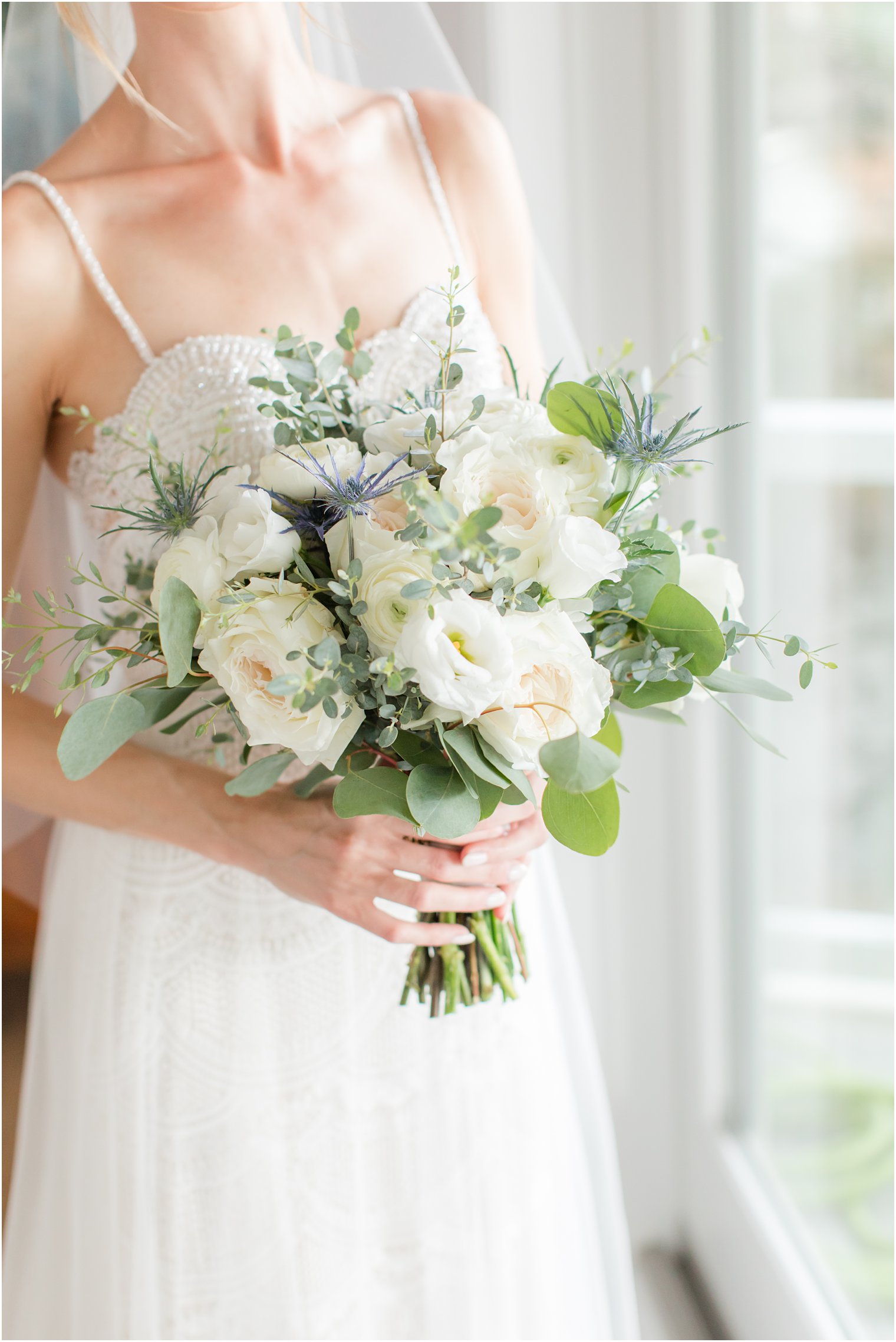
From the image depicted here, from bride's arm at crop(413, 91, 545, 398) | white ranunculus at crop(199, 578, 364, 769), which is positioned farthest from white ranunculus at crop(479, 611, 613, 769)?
bride's arm at crop(413, 91, 545, 398)

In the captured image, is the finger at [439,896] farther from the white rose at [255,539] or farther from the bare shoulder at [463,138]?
the bare shoulder at [463,138]

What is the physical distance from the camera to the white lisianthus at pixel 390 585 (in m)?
0.61

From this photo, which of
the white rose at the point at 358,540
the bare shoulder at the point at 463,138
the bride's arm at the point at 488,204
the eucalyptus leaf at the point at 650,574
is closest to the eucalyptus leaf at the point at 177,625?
the white rose at the point at 358,540

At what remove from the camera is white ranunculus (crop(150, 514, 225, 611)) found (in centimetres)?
67

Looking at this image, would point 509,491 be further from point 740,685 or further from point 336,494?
point 740,685

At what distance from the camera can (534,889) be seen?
3.86 feet

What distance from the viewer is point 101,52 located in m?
0.88

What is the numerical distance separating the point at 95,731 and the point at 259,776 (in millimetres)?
133

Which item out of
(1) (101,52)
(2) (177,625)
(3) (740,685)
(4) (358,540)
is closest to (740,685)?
(3) (740,685)

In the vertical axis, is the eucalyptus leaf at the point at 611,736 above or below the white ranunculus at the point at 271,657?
below

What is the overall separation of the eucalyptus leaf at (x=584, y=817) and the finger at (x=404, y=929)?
0.20 meters

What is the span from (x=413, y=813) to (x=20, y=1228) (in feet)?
2.86

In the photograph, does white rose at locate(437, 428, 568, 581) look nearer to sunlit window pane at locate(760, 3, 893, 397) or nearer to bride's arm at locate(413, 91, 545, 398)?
bride's arm at locate(413, 91, 545, 398)

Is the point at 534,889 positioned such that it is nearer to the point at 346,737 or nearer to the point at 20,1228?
the point at 346,737
